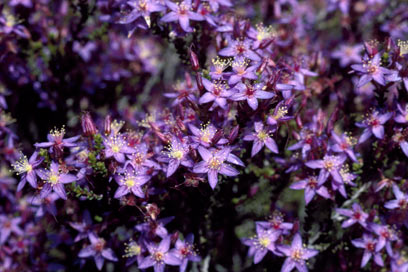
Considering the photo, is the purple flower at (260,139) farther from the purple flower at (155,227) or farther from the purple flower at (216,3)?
the purple flower at (216,3)

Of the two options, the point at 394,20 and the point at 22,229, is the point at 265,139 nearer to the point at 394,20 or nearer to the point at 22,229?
the point at 22,229

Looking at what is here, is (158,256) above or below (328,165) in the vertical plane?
below

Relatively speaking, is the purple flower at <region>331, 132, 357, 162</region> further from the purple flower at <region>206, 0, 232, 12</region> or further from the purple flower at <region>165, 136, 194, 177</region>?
the purple flower at <region>206, 0, 232, 12</region>

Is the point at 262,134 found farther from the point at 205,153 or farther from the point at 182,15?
the point at 182,15

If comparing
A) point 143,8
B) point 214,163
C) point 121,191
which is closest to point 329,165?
point 214,163

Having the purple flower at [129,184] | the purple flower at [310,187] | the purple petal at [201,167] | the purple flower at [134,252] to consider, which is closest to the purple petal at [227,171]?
the purple petal at [201,167]

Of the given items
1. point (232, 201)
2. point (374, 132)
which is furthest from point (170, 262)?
point (374, 132)

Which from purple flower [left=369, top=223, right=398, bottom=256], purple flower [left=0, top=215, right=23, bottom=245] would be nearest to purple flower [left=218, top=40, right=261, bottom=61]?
purple flower [left=369, top=223, right=398, bottom=256]
